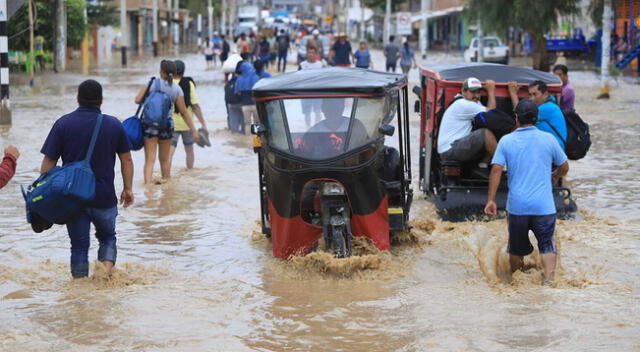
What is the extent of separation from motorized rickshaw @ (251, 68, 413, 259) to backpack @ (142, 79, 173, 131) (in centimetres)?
373

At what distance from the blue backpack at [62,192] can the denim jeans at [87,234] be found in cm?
16

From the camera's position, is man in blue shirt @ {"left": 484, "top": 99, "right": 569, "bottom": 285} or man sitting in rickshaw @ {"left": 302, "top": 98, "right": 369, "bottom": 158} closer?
man in blue shirt @ {"left": 484, "top": 99, "right": 569, "bottom": 285}

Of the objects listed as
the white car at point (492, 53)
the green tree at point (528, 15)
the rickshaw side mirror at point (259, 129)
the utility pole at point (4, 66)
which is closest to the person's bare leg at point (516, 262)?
the rickshaw side mirror at point (259, 129)

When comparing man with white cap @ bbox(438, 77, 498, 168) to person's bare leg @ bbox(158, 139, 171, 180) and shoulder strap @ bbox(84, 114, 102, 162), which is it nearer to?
person's bare leg @ bbox(158, 139, 171, 180)

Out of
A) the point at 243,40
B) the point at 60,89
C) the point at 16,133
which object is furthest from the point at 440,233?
the point at 243,40

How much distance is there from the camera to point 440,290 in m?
8.31

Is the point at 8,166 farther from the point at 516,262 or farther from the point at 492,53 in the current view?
the point at 492,53

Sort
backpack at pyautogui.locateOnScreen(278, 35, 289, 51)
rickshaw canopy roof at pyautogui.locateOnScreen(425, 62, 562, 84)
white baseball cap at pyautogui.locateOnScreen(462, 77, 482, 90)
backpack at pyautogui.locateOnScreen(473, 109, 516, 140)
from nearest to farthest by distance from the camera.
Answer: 1. backpack at pyautogui.locateOnScreen(473, 109, 516, 140)
2. white baseball cap at pyautogui.locateOnScreen(462, 77, 482, 90)
3. rickshaw canopy roof at pyautogui.locateOnScreen(425, 62, 562, 84)
4. backpack at pyautogui.locateOnScreen(278, 35, 289, 51)

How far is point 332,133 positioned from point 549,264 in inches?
79.2

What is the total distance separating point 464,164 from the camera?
11.4 metres

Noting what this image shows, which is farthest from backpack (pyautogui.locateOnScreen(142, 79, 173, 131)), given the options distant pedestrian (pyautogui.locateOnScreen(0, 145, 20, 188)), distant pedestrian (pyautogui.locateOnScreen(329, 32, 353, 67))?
distant pedestrian (pyautogui.locateOnScreen(329, 32, 353, 67))

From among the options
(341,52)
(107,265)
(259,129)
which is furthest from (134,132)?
(341,52)

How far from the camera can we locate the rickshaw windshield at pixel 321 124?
8.68m

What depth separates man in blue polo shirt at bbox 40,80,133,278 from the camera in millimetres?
7719
